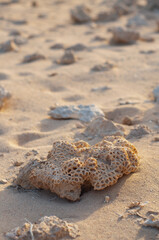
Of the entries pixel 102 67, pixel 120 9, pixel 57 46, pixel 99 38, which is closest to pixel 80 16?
pixel 120 9

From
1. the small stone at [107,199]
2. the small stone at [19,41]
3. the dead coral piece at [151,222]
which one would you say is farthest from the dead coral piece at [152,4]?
the dead coral piece at [151,222]

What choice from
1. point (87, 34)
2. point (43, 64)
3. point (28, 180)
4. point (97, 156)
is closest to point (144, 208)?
point (97, 156)

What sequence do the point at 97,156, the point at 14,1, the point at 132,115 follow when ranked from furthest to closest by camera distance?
1. the point at 14,1
2. the point at 132,115
3. the point at 97,156

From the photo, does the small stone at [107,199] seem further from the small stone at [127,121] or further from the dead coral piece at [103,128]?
the small stone at [127,121]

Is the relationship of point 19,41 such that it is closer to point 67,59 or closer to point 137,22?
point 67,59

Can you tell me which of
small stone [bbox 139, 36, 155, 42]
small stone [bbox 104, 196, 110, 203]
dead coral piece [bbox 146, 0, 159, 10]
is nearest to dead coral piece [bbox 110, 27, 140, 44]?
small stone [bbox 139, 36, 155, 42]

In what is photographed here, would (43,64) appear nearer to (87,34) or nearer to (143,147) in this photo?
(87,34)

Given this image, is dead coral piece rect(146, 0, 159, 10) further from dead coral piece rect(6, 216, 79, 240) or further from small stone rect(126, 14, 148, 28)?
dead coral piece rect(6, 216, 79, 240)
